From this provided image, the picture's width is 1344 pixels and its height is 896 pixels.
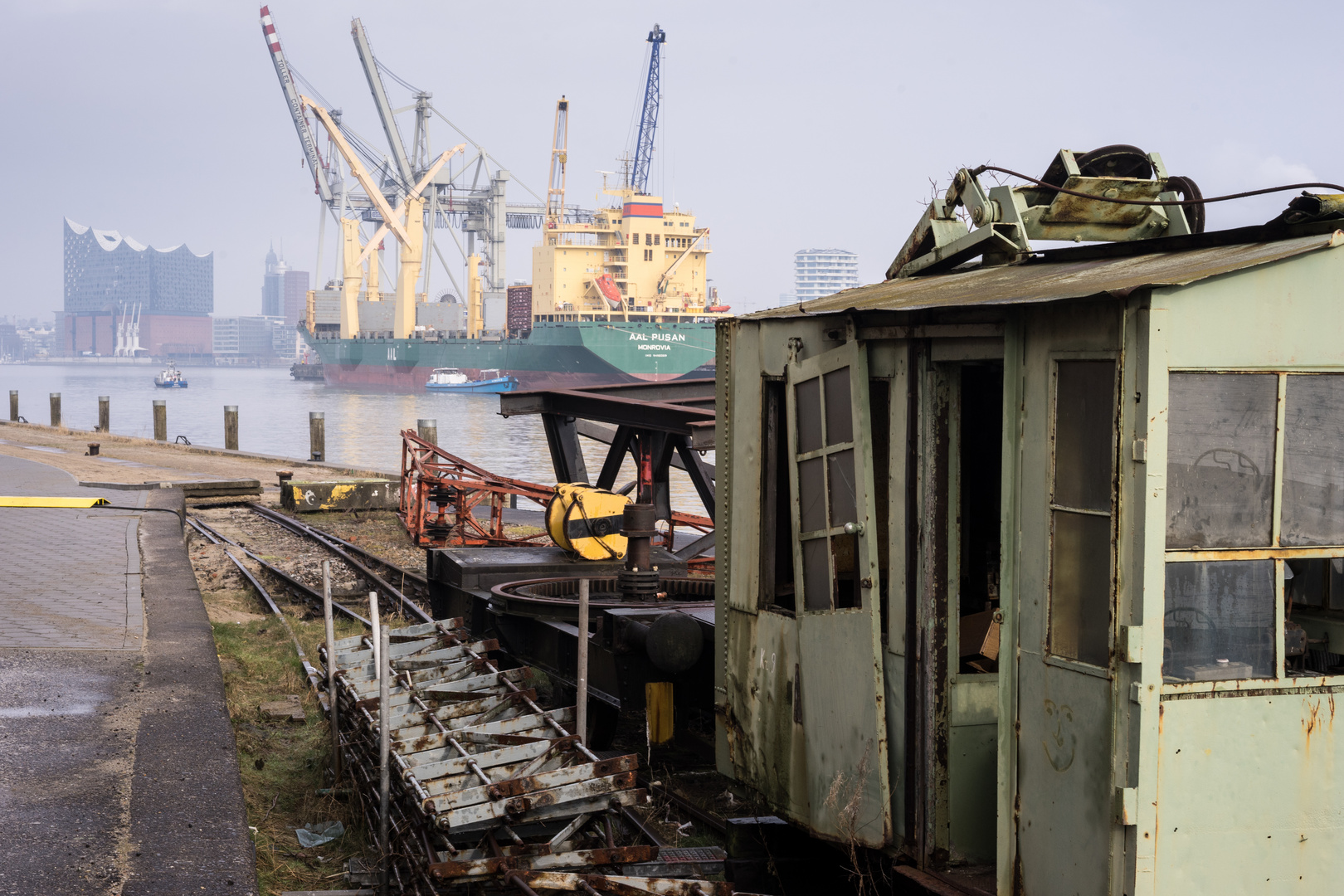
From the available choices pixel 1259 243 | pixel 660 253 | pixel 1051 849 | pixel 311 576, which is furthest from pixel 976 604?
pixel 660 253

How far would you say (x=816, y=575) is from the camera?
5.31m

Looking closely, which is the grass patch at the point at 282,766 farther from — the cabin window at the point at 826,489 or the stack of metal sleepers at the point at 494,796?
the cabin window at the point at 826,489

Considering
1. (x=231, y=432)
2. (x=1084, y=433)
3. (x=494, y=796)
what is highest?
(x=1084, y=433)

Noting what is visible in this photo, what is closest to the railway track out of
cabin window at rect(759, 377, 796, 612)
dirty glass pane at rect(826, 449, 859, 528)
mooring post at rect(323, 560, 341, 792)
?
mooring post at rect(323, 560, 341, 792)

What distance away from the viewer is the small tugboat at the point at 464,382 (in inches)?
3775

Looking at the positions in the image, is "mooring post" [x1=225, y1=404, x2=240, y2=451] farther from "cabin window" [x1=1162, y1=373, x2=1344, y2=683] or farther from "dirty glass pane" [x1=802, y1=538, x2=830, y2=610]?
"cabin window" [x1=1162, y1=373, x2=1344, y2=683]

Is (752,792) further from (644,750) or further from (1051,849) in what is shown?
(644,750)

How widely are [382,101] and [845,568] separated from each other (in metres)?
107

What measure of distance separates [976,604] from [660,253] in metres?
83.8

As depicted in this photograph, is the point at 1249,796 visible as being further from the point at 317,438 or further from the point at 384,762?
the point at 317,438

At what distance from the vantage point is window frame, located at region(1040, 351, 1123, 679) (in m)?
3.73

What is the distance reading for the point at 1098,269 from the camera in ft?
14.7

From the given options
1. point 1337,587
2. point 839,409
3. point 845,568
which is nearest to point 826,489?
point 839,409

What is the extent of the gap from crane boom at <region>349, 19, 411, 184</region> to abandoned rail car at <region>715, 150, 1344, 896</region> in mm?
105381
